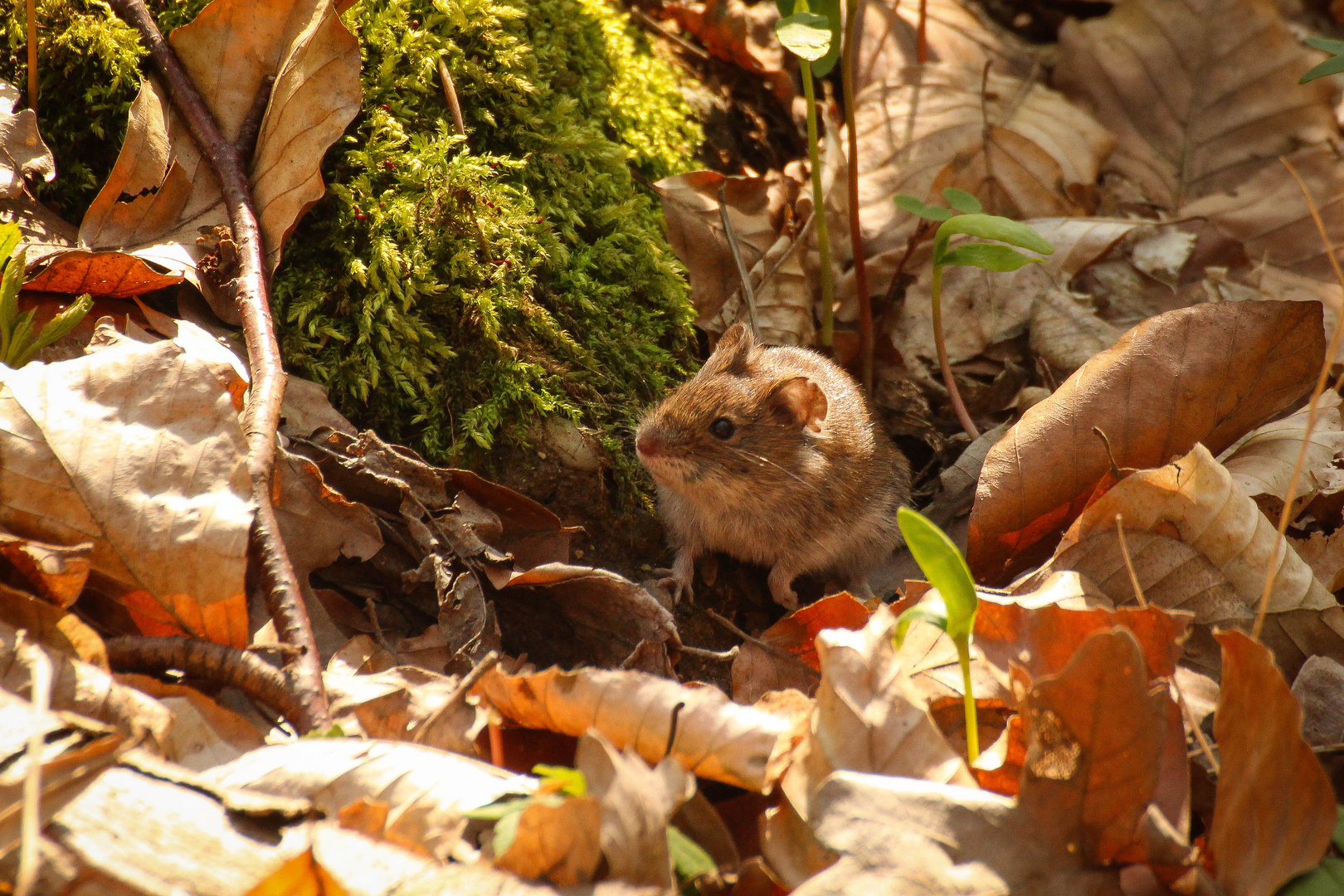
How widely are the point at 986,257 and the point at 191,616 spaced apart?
10.4 ft

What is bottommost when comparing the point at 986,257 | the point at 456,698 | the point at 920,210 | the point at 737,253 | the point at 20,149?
the point at 456,698

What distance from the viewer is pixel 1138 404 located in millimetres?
3648

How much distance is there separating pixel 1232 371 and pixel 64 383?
386 centimetres

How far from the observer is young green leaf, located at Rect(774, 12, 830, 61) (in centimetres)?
359

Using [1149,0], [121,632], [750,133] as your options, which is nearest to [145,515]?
[121,632]

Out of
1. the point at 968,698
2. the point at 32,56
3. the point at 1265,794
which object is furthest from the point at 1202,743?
the point at 32,56

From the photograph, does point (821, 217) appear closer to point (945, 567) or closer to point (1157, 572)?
point (1157, 572)

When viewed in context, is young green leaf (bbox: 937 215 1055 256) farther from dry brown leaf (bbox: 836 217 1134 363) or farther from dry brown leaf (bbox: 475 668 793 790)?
dry brown leaf (bbox: 475 668 793 790)

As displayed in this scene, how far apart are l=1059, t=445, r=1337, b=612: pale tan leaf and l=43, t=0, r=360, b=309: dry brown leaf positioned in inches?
117

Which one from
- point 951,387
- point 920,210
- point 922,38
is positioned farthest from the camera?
point 922,38

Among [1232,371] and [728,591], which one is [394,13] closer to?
[728,591]

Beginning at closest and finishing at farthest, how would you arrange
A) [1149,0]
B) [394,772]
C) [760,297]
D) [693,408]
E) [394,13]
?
[394,772] → [394,13] → [693,408] → [760,297] → [1149,0]

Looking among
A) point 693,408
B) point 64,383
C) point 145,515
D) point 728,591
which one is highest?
point 64,383

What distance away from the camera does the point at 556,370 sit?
4062mm
